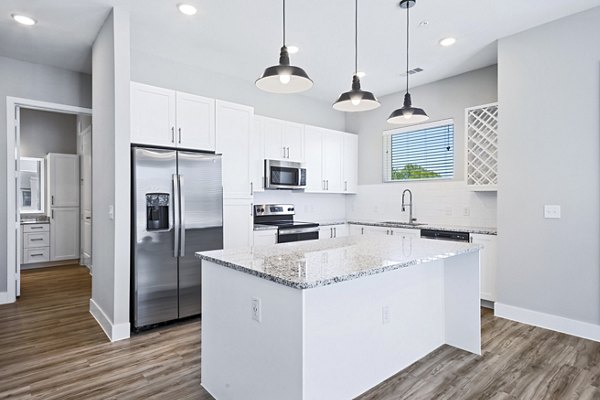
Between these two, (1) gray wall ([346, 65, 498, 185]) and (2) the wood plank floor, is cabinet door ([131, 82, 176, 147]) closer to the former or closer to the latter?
(2) the wood plank floor

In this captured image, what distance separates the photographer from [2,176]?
161 inches

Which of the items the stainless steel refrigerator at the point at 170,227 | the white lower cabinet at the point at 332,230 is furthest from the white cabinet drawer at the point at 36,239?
the white lower cabinet at the point at 332,230

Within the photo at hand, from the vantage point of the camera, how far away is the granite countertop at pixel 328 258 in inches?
65.0

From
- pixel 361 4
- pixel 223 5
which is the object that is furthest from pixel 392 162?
pixel 223 5

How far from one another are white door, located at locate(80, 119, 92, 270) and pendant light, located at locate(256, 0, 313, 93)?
499cm

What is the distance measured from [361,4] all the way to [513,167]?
2.24 metres

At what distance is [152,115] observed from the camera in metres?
3.48

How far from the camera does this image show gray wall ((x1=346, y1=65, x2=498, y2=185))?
4.46 m

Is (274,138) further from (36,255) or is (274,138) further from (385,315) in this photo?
(36,255)

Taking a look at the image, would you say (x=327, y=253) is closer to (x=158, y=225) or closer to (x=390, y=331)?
(x=390, y=331)

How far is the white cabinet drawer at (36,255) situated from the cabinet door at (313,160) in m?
4.88

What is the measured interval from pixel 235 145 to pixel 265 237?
121 cm

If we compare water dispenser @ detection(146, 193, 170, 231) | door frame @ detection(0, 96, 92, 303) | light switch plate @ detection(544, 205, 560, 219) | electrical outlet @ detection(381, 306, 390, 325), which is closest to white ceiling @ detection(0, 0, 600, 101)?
door frame @ detection(0, 96, 92, 303)

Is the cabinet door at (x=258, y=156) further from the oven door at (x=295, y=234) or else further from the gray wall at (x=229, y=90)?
the oven door at (x=295, y=234)
